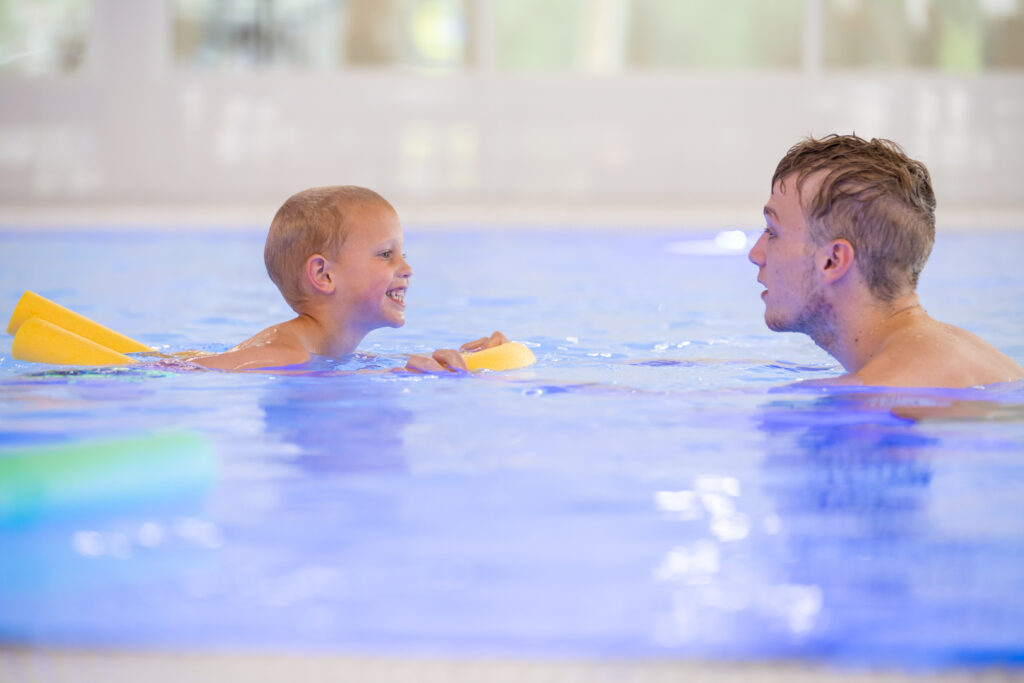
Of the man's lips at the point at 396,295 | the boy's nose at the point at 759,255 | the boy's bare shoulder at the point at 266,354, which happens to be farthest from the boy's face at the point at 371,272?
the boy's nose at the point at 759,255

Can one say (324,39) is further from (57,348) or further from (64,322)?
(57,348)

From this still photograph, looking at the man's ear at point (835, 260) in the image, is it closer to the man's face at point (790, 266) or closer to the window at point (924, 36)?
the man's face at point (790, 266)

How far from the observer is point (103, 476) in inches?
69.7

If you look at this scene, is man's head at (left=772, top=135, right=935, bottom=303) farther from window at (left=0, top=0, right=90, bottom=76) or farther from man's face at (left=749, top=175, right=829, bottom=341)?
window at (left=0, top=0, right=90, bottom=76)

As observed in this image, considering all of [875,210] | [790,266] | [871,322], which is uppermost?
[875,210]

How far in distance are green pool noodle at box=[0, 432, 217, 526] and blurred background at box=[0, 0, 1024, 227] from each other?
9352 millimetres

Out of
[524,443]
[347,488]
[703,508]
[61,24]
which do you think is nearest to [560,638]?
[703,508]

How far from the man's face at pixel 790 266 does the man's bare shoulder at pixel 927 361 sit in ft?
0.57

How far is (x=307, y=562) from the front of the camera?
1566 millimetres

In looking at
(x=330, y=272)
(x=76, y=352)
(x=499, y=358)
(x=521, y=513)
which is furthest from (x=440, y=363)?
(x=521, y=513)

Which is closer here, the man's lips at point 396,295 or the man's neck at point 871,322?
the man's neck at point 871,322

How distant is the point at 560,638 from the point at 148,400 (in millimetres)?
1665

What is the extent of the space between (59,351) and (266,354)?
1.73ft

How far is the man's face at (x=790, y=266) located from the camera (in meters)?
2.70
